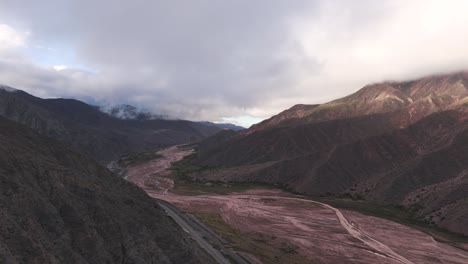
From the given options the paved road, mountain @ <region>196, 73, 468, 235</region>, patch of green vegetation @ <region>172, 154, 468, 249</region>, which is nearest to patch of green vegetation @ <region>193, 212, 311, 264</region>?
the paved road

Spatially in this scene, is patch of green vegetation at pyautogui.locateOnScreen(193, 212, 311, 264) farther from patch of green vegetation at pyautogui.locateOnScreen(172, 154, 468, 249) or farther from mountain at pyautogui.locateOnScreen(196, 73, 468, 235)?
mountain at pyautogui.locateOnScreen(196, 73, 468, 235)

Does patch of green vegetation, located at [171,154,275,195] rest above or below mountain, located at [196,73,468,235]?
below

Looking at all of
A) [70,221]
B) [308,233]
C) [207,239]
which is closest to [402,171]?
[308,233]

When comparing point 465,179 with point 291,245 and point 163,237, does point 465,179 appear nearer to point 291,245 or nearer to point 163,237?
point 291,245

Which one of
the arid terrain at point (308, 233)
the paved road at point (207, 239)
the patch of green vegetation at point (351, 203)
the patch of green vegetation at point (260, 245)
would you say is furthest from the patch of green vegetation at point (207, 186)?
the patch of green vegetation at point (260, 245)

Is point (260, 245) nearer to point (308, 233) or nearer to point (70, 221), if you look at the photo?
point (308, 233)
